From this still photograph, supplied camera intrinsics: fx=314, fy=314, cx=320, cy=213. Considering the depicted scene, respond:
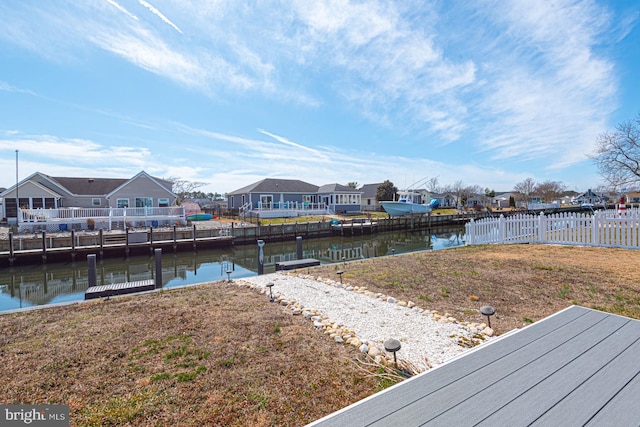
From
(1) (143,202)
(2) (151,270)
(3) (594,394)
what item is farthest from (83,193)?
(3) (594,394)

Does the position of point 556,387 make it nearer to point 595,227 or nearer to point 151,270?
point 595,227

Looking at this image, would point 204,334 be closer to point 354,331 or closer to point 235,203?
point 354,331

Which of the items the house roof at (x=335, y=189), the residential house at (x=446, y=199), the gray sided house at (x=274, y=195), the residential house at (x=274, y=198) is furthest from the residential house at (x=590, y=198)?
the residential house at (x=274, y=198)

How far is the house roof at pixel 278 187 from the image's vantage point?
115ft

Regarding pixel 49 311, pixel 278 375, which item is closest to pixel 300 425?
pixel 278 375

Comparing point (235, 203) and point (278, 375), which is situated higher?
point (235, 203)

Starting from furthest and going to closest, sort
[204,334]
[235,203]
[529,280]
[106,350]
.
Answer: [235,203], [529,280], [204,334], [106,350]

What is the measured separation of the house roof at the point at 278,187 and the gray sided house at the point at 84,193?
9.40 m

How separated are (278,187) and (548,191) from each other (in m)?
64.5

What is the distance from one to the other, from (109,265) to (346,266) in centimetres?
1387

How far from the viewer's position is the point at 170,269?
51.5ft

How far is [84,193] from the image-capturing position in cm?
2627

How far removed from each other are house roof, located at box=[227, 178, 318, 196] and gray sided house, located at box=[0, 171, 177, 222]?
9.40 m

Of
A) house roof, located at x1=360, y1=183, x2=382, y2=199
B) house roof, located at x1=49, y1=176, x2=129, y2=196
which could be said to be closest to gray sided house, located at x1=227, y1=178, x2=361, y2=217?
house roof, located at x1=360, y1=183, x2=382, y2=199
